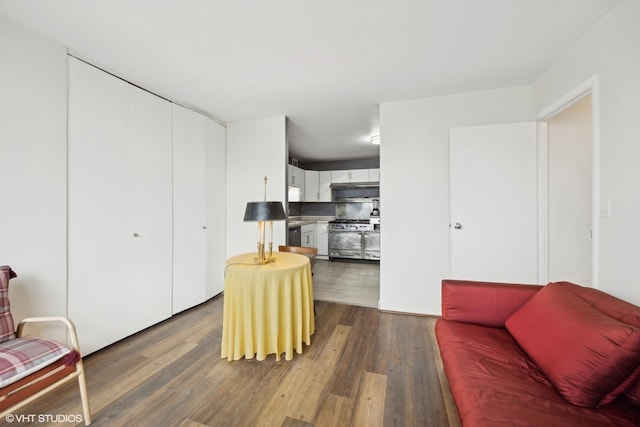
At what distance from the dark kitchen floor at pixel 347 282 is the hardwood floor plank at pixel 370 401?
1.30m

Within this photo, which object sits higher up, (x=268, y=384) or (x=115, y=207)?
(x=115, y=207)

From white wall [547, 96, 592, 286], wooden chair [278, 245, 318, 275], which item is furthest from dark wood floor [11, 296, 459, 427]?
white wall [547, 96, 592, 286]

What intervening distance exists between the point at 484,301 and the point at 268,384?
158 cm

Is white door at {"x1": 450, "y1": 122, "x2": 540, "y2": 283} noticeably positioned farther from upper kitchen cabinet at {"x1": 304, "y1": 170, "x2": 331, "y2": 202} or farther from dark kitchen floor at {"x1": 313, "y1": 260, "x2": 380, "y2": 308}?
upper kitchen cabinet at {"x1": 304, "y1": 170, "x2": 331, "y2": 202}

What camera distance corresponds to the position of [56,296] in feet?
5.87

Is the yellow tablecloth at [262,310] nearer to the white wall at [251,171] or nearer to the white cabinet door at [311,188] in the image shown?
the white wall at [251,171]

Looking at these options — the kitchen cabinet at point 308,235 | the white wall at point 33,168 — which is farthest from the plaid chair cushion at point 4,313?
the kitchen cabinet at point 308,235

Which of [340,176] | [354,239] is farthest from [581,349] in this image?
[340,176]

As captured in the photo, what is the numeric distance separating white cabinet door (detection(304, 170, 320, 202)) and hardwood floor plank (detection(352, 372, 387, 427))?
172 inches

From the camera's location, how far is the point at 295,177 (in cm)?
523

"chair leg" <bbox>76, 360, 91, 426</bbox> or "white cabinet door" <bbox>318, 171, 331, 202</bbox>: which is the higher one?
"white cabinet door" <bbox>318, 171, 331, 202</bbox>

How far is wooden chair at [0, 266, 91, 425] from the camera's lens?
113 centimetres

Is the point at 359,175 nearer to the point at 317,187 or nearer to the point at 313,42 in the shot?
the point at 317,187

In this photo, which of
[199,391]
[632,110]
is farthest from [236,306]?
[632,110]
